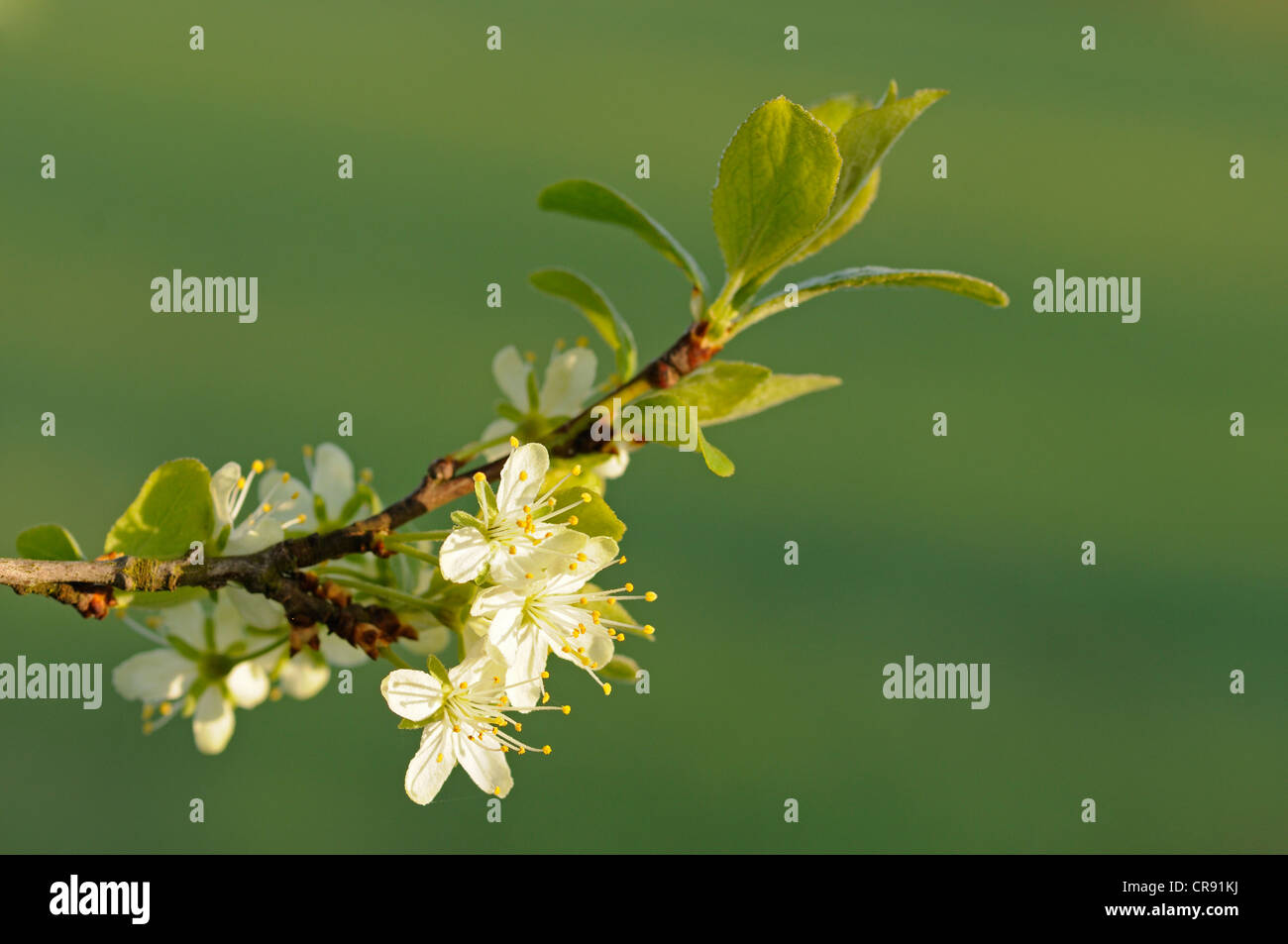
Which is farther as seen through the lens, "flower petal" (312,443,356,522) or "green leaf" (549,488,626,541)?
"flower petal" (312,443,356,522)

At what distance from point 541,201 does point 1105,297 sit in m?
3.44

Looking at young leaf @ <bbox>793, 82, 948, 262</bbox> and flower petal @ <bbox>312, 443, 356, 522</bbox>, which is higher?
young leaf @ <bbox>793, 82, 948, 262</bbox>

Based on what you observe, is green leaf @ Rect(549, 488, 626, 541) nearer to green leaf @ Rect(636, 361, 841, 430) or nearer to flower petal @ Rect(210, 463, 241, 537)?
green leaf @ Rect(636, 361, 841, 430)

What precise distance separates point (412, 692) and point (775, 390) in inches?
9.2

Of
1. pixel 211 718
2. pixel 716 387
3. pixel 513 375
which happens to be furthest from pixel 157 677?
pixel 716 387

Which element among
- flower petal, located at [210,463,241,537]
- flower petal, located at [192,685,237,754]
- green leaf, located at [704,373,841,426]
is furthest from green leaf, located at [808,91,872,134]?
flower petal, located at [192,685,237,754]

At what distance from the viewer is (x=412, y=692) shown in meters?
0.47

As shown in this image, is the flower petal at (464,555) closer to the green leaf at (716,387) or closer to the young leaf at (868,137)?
the green leaf at (716,387)

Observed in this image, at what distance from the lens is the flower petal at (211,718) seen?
24.3 inches

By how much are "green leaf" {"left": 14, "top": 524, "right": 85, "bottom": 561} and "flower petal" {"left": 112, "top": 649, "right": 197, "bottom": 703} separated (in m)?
0.12

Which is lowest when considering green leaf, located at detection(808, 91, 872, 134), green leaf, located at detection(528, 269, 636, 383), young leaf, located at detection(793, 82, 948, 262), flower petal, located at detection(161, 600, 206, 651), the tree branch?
flower petal, located at detection(161, 600, 206, 651)

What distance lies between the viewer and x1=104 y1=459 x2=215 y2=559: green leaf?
49 cm

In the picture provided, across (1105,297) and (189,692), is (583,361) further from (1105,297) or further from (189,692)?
(1105,297)

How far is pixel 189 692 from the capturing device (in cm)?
61
